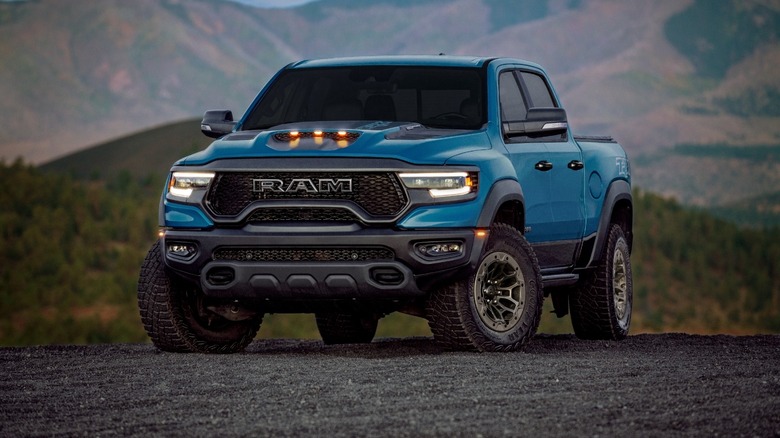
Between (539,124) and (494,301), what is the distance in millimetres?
1429

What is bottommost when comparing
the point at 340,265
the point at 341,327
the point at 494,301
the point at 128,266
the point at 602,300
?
the point at 128,266

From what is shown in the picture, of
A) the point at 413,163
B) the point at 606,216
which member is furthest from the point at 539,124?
the point at 606,216

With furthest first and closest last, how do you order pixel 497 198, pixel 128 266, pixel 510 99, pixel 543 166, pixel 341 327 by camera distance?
pixel 128 266 < pixel 341 327 < pixel 510 99 < pixel 543 166 < pixel 497 198

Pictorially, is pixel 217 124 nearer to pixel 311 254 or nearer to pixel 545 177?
pixel 311 254

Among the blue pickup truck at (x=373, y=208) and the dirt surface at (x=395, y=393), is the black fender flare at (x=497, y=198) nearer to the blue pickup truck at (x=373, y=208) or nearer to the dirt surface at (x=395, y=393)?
the blue pickup truck at (x=373, y=208)

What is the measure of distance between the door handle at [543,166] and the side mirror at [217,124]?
7.65 feet

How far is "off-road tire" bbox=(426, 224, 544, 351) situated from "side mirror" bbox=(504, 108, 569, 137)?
0.87m

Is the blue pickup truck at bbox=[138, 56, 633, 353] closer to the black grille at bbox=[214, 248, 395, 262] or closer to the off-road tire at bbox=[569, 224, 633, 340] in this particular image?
the black grille at bbox=[214, 248, 395, 262]

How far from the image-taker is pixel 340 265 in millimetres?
11102

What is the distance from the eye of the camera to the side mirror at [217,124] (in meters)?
12.7

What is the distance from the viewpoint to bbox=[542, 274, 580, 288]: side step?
1293 centimetres

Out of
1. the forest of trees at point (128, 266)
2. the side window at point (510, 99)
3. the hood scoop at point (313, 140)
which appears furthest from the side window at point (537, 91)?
the forest of trees at point (128, 266)

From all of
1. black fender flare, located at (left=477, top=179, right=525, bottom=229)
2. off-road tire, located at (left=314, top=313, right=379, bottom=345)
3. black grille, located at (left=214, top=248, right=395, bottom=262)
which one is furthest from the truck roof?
off-road tire, located at (left=314, top=313, right=379, bottom=345)

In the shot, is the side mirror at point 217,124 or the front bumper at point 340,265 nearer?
the front bumper at point 340,265
